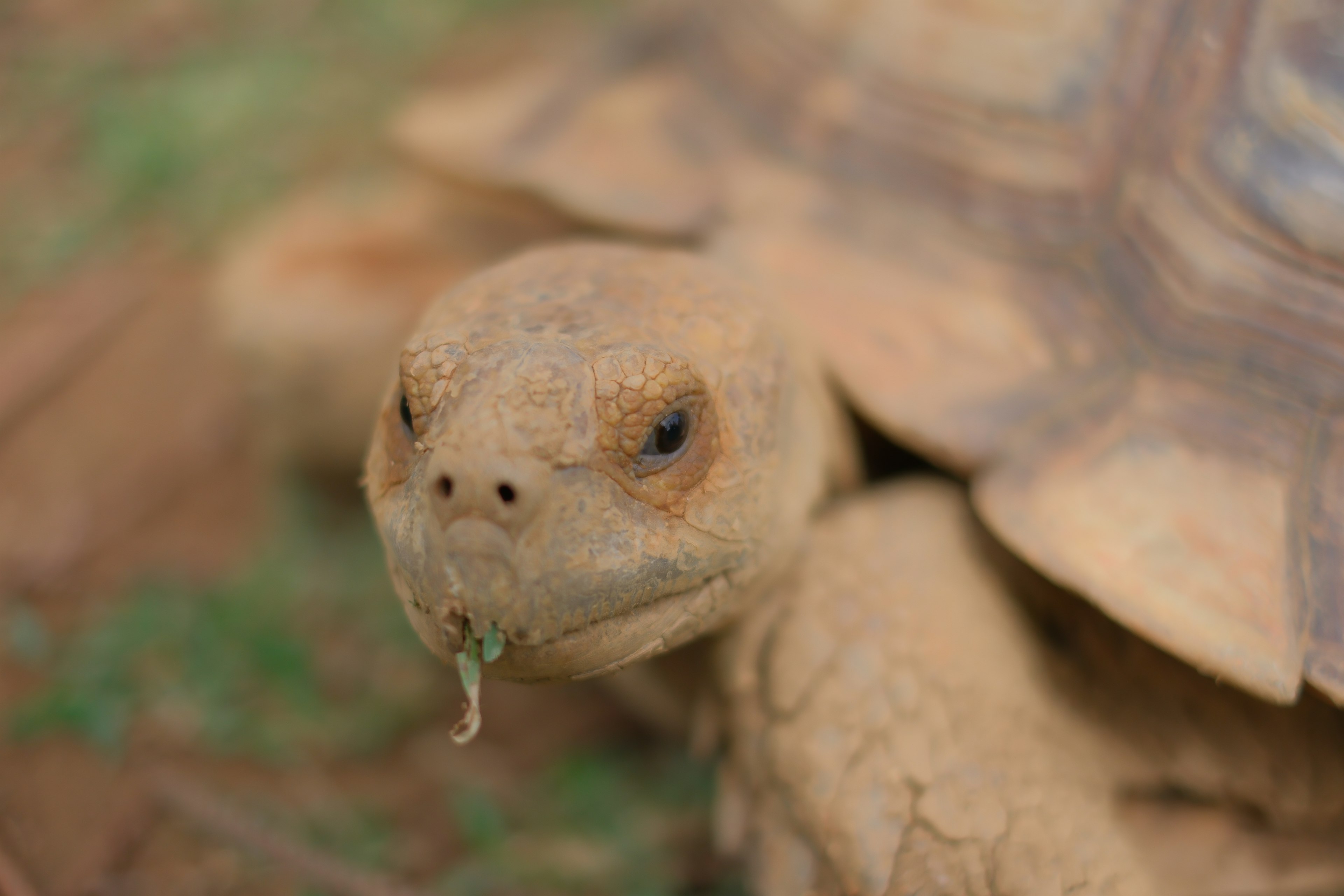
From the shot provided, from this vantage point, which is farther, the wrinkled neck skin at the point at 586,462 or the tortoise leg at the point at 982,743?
the tortoise leg at the point at 982,743

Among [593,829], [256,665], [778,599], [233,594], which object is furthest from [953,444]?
[233,594]

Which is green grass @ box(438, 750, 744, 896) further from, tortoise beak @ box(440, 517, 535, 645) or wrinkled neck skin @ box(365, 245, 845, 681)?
tortoise beak @ box(440, 517, 535, 645)

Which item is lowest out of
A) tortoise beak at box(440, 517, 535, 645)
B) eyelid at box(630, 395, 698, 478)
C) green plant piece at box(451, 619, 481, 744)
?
green plant piece at box(451, 619, 481, 744)

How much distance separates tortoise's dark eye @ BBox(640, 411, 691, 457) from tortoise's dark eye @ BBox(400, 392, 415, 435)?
313 mm

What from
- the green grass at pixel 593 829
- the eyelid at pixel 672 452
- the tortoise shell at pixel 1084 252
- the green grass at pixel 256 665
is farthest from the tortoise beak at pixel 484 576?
the green grass at pixel 256 665

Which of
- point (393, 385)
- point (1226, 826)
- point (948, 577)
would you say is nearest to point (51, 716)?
point (393, 385)

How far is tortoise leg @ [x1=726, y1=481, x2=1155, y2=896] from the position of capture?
138cm

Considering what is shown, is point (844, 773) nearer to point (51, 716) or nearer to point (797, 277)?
point (797, 277)

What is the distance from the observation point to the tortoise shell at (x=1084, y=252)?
146cm

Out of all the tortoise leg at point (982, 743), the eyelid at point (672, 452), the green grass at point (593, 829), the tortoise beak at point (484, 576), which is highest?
the eyelid at point (672, 452)

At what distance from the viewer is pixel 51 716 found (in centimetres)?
205

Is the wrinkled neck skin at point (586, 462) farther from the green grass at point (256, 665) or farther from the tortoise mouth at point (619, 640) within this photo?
the green grass at point (256, 665)

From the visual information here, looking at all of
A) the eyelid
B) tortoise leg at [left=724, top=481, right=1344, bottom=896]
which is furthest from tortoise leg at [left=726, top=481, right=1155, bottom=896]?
the eyelid

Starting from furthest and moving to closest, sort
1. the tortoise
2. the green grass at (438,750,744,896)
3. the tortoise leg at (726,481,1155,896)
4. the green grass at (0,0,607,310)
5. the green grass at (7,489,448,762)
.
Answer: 1. the green grass at (0,0,607,310)
2. the green grass at (7,489,448,762)
3. the green grass at (438,750,744,896)
4. the tortoise leg at (726,481,1155,896)
5. the tortoise
